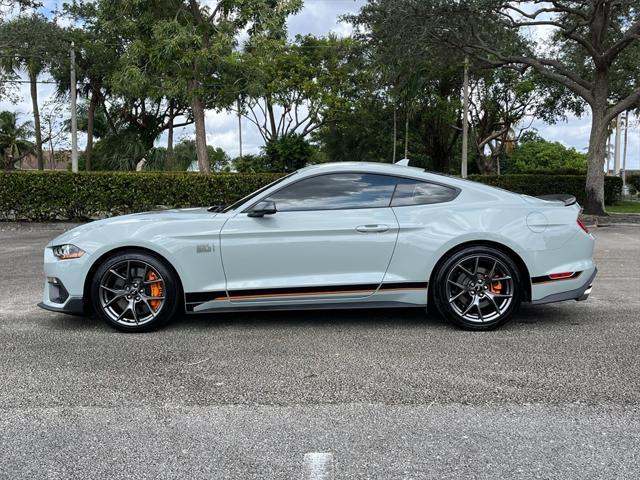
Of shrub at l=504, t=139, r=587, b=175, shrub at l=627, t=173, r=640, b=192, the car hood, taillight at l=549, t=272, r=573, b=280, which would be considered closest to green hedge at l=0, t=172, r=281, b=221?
the car hood

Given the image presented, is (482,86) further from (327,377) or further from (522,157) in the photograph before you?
(522,157)

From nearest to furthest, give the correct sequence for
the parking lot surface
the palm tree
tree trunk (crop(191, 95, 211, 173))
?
the parking lot surface → tree trunk (crop(191, 95, 211, 173)) → the palm tree

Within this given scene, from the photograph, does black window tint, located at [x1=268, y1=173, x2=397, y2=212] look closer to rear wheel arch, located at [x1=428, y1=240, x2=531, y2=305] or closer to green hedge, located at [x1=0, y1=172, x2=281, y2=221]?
rear wheel arch, located at [x1=428, y1=240, x2=531, y2=305]

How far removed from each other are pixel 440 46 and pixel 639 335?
48.4ft

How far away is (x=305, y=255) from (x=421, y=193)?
3.96ft

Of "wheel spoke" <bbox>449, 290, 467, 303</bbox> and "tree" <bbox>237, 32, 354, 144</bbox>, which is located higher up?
"tree" <bbox>237, 32, 354, 144</bbox>

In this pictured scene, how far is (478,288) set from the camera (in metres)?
4.83

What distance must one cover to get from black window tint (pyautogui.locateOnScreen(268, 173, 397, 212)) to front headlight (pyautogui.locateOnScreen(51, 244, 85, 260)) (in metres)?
1.73

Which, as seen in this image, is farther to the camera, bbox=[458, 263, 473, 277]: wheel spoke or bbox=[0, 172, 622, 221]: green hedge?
bbox=[0, 172, 622, 221]: green hedge

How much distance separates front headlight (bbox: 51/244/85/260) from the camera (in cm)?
479

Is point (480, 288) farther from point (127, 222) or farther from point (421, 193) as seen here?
point (127, 222)

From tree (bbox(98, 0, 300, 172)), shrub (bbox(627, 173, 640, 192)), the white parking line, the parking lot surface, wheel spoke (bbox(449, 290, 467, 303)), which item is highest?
tree (bbox(98, 0, 300, 172))

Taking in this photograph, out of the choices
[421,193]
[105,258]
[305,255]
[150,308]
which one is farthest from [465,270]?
[105,258]

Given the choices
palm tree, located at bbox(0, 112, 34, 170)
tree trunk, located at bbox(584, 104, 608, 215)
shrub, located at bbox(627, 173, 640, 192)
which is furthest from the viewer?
palm tree, located at bbox(0, 112, 34, 170)
